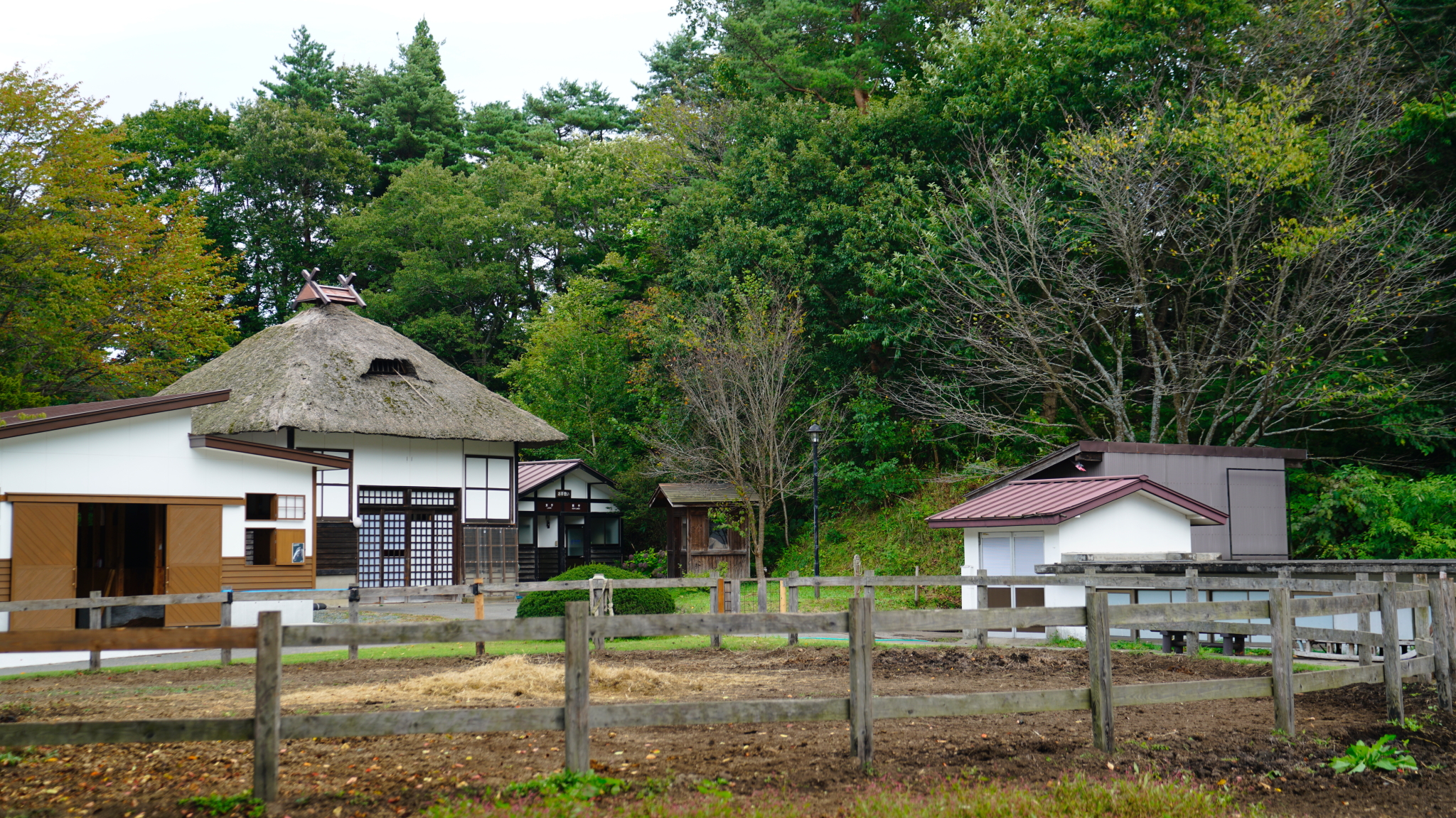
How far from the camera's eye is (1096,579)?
14.3 meters

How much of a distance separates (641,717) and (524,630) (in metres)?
0.87

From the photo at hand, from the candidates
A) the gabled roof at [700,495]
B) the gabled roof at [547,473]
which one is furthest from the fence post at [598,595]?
the gabled roof at [547,473]

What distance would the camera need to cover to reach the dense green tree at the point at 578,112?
205 feet

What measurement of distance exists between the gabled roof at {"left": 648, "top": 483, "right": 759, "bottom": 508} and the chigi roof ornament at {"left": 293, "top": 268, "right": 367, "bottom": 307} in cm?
1255

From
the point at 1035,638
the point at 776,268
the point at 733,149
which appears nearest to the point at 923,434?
the point at 776,268

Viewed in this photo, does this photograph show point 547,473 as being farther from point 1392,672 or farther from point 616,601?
point 1392,672

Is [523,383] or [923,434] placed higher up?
[523,383]

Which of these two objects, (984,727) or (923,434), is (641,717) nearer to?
(984,727)

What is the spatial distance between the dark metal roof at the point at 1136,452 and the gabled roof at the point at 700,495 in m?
12.6

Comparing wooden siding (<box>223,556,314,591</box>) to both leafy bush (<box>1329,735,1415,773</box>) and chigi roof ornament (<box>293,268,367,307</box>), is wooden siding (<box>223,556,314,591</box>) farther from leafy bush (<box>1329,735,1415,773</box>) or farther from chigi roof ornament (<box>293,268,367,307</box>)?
leafy bush (<box>1329,735,1415,773</box>)

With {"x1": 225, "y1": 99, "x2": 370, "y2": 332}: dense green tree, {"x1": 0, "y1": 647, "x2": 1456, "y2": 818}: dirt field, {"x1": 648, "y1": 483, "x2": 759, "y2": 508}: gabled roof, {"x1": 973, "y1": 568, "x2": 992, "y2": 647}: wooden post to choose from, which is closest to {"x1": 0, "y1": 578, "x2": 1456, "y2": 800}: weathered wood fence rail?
{"x1": 0, "y1": 647, "x2": 1456, "y2": 818}: dirt field

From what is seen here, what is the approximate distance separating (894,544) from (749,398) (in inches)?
237

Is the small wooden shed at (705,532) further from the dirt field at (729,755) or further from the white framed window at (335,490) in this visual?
the dirt field at (729,755)

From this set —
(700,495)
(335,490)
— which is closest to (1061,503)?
(700,495)
